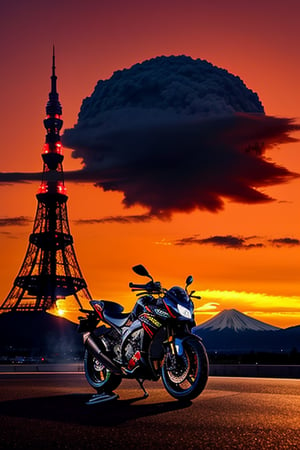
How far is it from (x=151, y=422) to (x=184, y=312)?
1.83 metres

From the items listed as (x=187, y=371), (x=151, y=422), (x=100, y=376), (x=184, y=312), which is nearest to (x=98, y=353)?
(x=100, y=376)

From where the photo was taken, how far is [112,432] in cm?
589

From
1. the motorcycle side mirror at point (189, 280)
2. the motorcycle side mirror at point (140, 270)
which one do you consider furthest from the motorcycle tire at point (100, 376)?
the motorcycle side mirror at point (140, 270)

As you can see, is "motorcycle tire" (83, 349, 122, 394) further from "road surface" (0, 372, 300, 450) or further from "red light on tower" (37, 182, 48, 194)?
"red light on tower" (37, 182, 48, 194)

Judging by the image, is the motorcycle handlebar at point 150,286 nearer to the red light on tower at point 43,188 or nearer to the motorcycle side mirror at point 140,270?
the motorcycle side mirror at point 140,270

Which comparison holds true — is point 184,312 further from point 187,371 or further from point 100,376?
point 100,376

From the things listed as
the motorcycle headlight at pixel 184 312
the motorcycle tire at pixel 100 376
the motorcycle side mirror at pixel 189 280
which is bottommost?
the motorcycle tire at pixel 100 376

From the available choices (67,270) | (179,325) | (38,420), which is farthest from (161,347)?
(67,270)

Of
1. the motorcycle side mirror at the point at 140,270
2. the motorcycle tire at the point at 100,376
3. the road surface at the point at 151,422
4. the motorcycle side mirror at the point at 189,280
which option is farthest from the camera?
the motorcycle tire at the point at 100,376

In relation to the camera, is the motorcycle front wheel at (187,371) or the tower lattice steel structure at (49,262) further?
the tower lattice steel structure at (49,262)

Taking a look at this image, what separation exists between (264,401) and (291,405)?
564 millimetres

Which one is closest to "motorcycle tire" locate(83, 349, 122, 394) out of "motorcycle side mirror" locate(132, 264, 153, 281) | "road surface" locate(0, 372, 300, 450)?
"road surface" locate(0, 372, 300, 450)

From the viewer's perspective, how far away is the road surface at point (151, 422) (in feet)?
17.4

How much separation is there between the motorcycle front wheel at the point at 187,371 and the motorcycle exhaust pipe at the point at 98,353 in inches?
35.2
